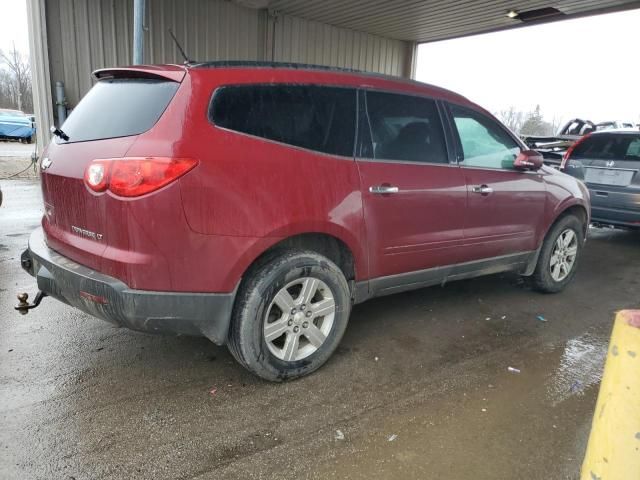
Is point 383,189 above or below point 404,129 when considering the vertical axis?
below

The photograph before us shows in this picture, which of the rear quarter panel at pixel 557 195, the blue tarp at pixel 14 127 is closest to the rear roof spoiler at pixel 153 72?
the rear quarter panel at pixel 557 195

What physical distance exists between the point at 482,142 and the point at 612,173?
4.07m

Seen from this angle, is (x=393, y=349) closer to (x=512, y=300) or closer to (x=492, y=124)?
(x=512, y=300)

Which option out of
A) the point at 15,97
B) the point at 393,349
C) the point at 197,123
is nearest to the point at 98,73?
the point at 197,123

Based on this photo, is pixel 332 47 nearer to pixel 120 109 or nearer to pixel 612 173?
pixel 612 173

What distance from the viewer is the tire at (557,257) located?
184 inches

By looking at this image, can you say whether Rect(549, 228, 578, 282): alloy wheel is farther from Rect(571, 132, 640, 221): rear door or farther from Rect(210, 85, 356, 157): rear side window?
Rect(210, 85, 356, 157): rear side window

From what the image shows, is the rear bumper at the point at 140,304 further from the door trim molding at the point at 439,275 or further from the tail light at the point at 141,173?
the door trim molding at the point at 439,275

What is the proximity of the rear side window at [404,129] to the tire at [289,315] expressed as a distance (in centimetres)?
86

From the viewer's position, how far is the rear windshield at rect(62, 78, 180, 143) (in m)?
2.54

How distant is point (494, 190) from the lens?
3.95 m

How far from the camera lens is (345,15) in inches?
458

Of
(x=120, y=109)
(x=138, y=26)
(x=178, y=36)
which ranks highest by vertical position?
(x=178, y=36)

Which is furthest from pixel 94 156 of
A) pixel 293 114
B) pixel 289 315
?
pixel 289 315
